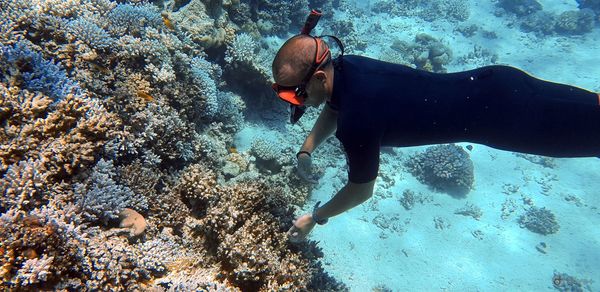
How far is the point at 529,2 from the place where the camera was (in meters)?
18.2

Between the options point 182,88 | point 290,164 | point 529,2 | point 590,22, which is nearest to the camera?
point 182,88

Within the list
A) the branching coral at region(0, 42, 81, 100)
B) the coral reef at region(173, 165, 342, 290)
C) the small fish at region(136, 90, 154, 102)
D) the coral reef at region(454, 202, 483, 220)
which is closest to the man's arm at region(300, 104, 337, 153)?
the coral reef at region(173, 165, 342, 290)

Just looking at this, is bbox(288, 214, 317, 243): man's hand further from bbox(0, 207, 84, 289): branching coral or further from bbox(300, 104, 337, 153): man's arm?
bbox(0, 207, 84, 289): branching coral

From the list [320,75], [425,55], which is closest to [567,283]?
[425,55]

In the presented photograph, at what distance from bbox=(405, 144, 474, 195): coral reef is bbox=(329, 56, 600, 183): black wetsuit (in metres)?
6.12

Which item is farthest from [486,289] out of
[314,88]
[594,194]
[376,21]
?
[376,21]

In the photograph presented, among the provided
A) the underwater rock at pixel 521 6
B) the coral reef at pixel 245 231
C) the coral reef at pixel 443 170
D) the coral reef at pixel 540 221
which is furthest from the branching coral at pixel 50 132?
the underwater rock at pixel 521 6

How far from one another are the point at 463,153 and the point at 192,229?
8.79 m

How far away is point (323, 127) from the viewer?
143 inches

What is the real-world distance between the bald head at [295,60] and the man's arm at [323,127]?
3.04ft

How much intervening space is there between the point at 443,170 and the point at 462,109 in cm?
679

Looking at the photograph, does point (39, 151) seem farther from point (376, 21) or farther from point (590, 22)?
point (590, 22)

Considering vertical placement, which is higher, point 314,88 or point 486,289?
point 314,88

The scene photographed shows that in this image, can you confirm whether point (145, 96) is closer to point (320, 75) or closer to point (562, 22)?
point (320, 75)
